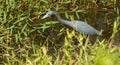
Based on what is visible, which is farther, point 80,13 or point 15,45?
point 80,13

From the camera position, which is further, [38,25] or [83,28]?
[38,25]

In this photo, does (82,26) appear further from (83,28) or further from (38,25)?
(38,25)

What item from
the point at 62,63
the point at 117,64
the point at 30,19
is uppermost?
the point at 117,64

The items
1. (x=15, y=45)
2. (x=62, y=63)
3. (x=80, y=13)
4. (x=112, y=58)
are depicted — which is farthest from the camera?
(x=80, y=13)

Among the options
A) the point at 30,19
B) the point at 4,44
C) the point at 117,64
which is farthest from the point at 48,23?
the point at 117,64

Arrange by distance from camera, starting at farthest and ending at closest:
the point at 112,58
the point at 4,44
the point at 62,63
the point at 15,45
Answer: the point at 15,45, the point at 4,44, the point at 62,63, the point at 112,58

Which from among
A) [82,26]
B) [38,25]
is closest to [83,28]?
[82,26]

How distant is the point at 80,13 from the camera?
13.6ft

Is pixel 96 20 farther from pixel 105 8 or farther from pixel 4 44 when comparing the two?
pixel 4 44

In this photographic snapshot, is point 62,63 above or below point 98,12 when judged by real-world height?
above

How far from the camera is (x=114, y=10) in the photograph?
14.2ft

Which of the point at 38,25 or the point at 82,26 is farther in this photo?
the point at 38,25

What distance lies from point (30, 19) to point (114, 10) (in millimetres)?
1119

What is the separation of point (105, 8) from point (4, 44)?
141 centimetres
